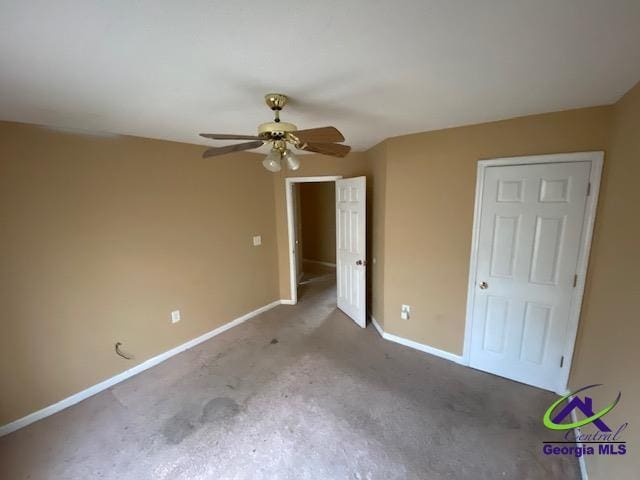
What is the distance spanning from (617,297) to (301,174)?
10.8 ft

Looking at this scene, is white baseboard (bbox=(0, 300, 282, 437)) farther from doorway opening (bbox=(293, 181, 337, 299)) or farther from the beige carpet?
doorway opening (bbox=(293, 181, 337, 299))

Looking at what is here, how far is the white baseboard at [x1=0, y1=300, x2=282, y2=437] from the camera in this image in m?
2.06

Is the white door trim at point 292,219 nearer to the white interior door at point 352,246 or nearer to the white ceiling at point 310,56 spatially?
the white interior door at point 352,246

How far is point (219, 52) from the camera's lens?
1123 millimetres

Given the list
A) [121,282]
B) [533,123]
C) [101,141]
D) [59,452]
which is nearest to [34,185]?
[101,141]

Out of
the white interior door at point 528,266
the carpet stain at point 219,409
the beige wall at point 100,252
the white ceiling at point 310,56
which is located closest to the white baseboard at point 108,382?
the beige wall at point 100,252

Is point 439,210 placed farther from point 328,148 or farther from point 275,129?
point 275,129

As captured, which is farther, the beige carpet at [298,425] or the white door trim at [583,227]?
the white door trim at [583,227]

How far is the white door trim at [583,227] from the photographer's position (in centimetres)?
194

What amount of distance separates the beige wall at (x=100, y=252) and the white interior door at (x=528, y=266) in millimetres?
2875

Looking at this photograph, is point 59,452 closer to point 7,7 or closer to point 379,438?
point 379,438

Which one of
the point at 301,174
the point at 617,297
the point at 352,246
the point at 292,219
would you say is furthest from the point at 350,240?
the point at 617,297

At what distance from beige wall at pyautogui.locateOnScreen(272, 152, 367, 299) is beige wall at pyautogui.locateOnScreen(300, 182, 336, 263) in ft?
7.39

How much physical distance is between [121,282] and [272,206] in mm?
2057
